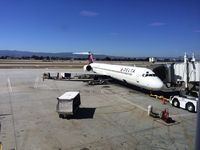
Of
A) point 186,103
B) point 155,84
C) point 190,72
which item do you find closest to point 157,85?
point 155,84

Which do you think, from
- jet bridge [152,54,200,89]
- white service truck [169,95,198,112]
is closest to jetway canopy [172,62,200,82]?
jet bridge [152,54,200,89]

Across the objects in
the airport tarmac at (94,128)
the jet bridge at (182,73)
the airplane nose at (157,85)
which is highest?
the jet bridge at (182,73)

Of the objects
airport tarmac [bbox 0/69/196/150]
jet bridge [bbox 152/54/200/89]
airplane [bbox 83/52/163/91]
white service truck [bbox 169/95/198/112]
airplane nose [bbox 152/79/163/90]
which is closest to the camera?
airport tarmac [bbox 0/69/196/150]

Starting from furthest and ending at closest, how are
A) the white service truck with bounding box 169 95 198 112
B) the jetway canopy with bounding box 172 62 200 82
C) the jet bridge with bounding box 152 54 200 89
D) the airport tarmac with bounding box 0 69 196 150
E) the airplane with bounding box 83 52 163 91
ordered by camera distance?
1. the airplane with bounding box 83 52 163 91
2. the jet bridge with bounding box 152 54 200 89
3. the jetway canopy with bounding box 172 62 200 82
4. the white service truck with bounding box 169 95 198 112
5. the airport tarmac with bounding box 0 69 196 150

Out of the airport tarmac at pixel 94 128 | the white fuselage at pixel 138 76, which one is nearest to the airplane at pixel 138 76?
the white fuselage at pixel 138 76

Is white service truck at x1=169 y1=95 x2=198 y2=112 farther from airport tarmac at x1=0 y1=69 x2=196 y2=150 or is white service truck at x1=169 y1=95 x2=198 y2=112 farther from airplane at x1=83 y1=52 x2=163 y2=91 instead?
airplane at x1=83 y1=52 x2=163 y2=91

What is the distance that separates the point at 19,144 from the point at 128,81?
20374 millimetres

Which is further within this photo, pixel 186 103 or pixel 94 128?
pixel 186 103

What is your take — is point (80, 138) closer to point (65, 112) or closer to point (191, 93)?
point (65, 112)

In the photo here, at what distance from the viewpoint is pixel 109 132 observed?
A: 13.9 meters

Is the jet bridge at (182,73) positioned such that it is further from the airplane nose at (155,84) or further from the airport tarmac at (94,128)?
the airport tarmac at (94,128)

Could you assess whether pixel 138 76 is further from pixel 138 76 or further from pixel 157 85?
pixel 157 85

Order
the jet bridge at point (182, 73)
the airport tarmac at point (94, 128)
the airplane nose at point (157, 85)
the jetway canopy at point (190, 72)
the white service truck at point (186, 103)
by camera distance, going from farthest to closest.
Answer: the airplane nose at point (157, 85)
the jet bridge at point (182, 73)
the jetway canopy at point (190, 72)
the white service truck at point (186, 103)
the airport tarmac at point (94, 128)

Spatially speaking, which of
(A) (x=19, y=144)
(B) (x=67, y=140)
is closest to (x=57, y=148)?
(B) (x=67, y=140)
